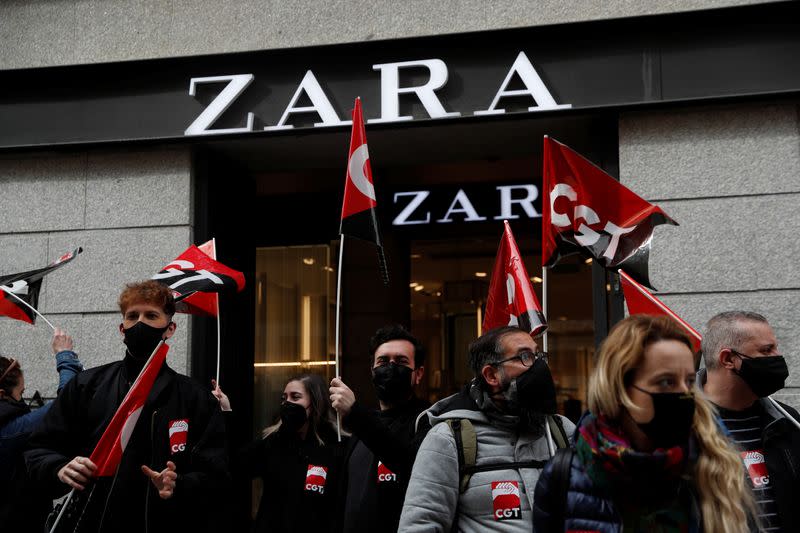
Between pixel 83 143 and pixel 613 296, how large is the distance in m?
4.80

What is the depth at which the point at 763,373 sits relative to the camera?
3.70 meters

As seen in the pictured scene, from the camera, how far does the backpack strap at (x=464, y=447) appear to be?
11.1 ft

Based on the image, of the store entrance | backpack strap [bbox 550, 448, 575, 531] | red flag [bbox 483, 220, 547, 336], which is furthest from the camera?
the store entrance

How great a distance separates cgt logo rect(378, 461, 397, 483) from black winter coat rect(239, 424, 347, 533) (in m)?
0.79

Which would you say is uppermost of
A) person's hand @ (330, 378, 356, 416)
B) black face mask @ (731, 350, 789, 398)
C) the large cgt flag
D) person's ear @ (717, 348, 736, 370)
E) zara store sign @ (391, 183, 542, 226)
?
zara store sign @ (391, 183, 542, 226)

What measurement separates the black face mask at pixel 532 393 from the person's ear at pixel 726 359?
0.88 metres

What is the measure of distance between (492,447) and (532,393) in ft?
0.90

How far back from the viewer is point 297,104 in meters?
7.28

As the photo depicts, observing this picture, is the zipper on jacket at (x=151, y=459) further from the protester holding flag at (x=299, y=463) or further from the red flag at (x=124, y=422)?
the protester holding flag at (x=299, y=463)

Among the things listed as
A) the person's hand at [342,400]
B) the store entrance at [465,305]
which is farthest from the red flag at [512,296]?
the store entrance at [465,305]

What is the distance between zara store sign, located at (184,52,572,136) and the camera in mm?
6910

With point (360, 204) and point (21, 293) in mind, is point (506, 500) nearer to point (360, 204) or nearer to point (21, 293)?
point (360, 204)

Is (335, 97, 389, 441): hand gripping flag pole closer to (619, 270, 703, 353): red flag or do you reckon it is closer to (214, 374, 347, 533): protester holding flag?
(214, 374, 347, 533): protester holding flag

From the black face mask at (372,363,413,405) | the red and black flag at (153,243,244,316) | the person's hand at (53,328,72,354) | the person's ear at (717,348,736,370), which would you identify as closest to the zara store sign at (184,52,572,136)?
the red and black flag at (153,243,244,316)
